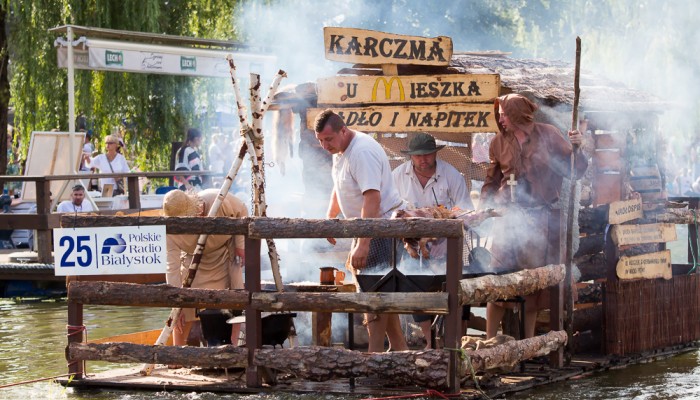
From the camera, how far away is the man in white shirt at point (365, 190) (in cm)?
934

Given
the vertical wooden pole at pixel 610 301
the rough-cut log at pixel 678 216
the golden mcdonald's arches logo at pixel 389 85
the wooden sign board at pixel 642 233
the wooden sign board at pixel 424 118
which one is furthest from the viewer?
the golden mcdonald's arches logo at pixel 389 85

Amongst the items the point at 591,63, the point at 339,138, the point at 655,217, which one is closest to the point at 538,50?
the point at 591,63

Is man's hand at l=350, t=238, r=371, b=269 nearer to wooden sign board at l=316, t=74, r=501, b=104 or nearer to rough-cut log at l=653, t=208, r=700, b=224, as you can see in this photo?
wooden sign board at l=316, t=74, r=501, b=104

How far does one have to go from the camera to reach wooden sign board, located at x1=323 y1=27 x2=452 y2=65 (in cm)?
1207

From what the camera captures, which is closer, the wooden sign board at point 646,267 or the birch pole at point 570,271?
the birch pole at point 570,271

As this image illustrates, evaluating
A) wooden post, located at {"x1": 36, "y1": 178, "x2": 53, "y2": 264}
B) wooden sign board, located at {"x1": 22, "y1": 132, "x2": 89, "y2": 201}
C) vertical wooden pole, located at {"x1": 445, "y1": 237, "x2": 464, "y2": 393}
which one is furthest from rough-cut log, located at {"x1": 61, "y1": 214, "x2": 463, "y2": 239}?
wooden sign board, located at {"x1": 22, "y1": 132, "x2": 89, "y2": 201}

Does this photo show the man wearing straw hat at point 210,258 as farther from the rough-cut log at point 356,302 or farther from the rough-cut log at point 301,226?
the rough-cut log at point 356,302

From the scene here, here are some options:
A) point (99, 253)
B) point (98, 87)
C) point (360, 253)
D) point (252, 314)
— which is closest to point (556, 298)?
point (360, 253)

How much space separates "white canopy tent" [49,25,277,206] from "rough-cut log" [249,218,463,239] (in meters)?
9.09

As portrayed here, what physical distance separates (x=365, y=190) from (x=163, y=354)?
6.19ft

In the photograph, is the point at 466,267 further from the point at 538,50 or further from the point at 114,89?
the point at 538,50

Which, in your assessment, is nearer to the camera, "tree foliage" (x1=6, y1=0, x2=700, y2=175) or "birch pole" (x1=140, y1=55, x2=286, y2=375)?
"birch pole" (x1=140, y1=55, x2=286, y2=375)

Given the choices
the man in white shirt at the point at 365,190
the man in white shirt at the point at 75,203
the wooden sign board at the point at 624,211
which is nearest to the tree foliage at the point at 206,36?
the man in white shirt at the point at 75,203

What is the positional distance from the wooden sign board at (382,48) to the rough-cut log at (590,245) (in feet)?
7.53
